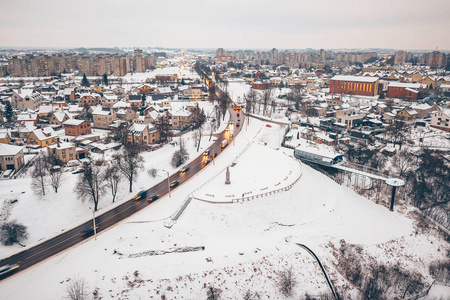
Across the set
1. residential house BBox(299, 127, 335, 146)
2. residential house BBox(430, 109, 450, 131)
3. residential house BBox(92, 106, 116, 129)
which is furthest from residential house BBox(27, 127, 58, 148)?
residential house BBox(430, 109, 450, 131)

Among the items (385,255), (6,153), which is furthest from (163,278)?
(6,153)

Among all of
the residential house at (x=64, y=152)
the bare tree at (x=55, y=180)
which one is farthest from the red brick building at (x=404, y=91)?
the bare tree at (x=55, y=180)

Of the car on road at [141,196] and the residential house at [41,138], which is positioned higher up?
the residential house at [41,138]

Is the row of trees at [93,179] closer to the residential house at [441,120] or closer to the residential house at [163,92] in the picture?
the residential house at [163,92]

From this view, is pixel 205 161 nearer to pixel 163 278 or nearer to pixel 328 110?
pixel 163 278

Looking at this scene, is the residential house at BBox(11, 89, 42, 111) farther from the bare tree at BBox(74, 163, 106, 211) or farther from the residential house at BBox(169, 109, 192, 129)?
the bare tree at BBox(74, 163, 106, 211)

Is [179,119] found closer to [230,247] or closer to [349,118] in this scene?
[349,118]
